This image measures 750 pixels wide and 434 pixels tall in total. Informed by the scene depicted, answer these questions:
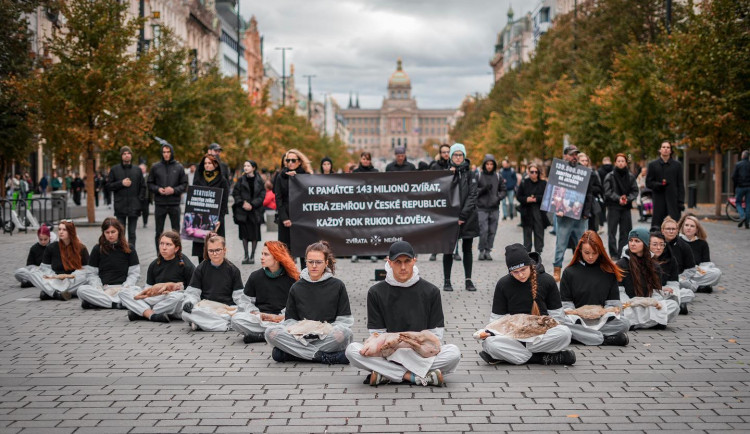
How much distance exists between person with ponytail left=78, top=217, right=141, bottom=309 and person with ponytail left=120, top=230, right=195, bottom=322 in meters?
0.60

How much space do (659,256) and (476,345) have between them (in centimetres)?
308

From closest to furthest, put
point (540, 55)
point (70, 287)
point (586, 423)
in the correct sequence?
1. point (586, 423)
2. point (70, 287)
3. point (540, 55)

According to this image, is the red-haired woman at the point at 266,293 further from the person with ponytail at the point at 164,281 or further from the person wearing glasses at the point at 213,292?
the person with ponytail at the point at 164,281

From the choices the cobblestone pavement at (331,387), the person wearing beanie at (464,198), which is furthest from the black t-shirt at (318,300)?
the person wearing beanie at (464,198)

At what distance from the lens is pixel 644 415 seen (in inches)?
251

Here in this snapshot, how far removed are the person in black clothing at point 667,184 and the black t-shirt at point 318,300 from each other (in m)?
8.38

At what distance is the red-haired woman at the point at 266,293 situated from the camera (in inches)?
361

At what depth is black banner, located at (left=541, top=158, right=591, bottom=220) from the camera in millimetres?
14094

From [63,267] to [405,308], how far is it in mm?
6606

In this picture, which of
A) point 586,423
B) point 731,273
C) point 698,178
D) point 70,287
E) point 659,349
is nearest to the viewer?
point 586,423

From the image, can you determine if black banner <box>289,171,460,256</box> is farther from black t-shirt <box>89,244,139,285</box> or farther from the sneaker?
the sneaker

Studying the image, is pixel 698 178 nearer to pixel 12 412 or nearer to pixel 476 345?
pixel 476 345

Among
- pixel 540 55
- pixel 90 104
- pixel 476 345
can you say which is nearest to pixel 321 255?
pixel 476 345

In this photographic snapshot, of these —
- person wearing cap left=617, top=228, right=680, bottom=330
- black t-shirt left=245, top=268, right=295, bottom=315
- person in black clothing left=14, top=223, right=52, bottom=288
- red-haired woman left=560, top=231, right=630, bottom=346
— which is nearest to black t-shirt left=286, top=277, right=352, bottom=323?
black t-shirt left=245, top=268, right=295, bottom=315
